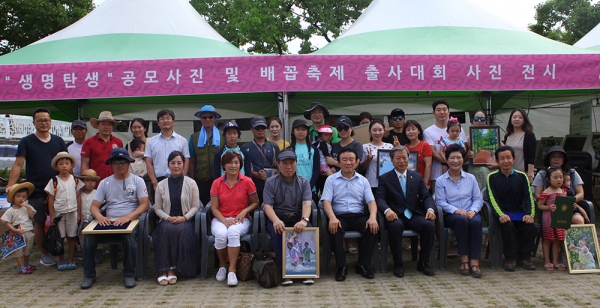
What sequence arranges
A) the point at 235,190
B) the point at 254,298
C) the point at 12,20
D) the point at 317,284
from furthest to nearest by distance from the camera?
1. the point at 12,20
2. the point at 235,190
3. the point at 317,284
4. the point at 254,298

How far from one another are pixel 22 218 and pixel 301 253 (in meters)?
2.66

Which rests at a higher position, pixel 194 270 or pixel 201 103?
pixel 201 103

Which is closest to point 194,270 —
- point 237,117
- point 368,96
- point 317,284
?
point 317,284

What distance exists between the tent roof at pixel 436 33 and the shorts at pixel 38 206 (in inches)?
152

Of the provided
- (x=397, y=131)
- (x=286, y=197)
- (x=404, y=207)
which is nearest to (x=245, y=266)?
(x=286, y=197)

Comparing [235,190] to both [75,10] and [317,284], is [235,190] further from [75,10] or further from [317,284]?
[75,10]

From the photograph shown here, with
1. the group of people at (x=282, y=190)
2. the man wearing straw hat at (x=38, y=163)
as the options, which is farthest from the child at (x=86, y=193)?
the man wearing straw hat at (x=38, y=163)

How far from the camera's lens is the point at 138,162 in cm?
508

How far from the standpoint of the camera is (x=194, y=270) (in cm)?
413

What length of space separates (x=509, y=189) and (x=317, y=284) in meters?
2.00

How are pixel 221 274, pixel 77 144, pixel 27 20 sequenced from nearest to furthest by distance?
1. pixel 221 274
2. pixel 77 144
3. pixel 27 20

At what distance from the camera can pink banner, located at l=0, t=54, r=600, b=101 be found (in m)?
5.36

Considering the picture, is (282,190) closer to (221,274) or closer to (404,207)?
(221,274)

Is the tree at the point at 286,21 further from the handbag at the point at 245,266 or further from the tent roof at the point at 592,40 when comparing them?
the handbag at the point at 245,266
